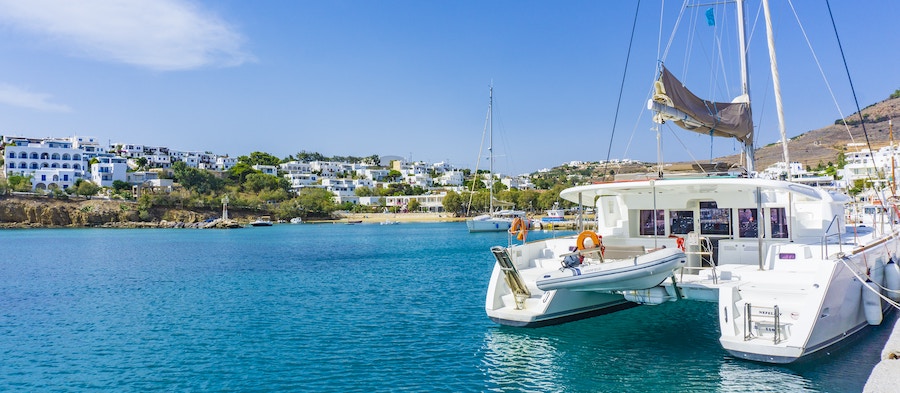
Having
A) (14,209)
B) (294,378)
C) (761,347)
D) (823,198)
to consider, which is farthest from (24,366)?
(14,209)

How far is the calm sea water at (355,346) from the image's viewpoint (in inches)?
365

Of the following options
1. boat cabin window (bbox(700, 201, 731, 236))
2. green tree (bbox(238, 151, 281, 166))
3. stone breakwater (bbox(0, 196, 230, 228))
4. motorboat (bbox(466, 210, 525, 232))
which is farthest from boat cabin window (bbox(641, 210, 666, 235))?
green tree (bbox(238, 151, 281, 166))

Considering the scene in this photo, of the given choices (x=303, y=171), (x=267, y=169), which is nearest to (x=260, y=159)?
(x=303, y=171)

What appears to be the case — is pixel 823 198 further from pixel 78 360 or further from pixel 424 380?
pixel 78 360

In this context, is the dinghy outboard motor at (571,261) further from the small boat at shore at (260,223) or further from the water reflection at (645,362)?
the small boat at shore at (260,223)

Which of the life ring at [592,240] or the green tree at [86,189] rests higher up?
the green tree at [86,189]

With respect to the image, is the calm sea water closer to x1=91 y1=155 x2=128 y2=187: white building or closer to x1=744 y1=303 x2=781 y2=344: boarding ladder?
x1=744 y1=303 x2=781 y2=344: boarding ladder

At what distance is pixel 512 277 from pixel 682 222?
4.68 meters

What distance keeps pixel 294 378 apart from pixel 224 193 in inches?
4331

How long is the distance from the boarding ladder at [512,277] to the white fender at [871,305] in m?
6.30

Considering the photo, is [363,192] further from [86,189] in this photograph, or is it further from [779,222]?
[779,222]

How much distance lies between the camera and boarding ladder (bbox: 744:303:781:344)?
9.00 meters

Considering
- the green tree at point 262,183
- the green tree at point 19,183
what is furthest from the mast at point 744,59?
the green tree at point 262,183

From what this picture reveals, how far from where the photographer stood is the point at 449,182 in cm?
16062
